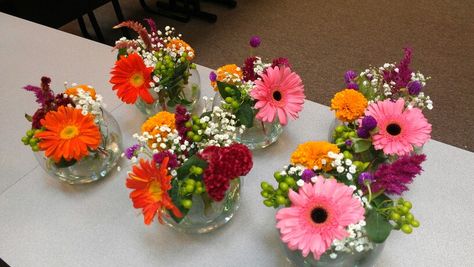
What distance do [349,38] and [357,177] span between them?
7.42 feet

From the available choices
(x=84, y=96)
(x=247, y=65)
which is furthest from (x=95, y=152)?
(x=247, y=65)

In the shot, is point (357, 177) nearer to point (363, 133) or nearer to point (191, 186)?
point (363, 133)

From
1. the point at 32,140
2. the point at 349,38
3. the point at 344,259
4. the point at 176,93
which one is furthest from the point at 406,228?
the point at 349,38

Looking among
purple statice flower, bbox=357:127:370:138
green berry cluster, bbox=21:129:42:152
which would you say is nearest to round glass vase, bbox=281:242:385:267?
purple statice flower, bbox=357:127:370:138

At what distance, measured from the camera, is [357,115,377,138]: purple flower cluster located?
2.52 ft

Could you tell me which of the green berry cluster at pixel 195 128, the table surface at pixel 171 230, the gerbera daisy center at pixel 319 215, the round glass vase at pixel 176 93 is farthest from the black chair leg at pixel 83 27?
the gerbera daisy center at pixel 319 215

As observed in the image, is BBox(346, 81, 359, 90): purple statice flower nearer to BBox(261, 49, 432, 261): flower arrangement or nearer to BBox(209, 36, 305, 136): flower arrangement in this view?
BBox(261, 49, 432, 261): flower arrangement

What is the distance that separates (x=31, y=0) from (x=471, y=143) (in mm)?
2635

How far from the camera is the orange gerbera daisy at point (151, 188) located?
0.68 meters

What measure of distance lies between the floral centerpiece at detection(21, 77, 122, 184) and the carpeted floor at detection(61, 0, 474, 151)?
159cm

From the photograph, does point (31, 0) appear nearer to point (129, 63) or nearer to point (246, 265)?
point (129, 63)

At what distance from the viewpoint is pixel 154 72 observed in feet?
3.12

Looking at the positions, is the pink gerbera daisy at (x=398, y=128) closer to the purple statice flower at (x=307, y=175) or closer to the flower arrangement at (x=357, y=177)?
the flower arrangement at (x=357, y=177)

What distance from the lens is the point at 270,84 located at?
0.86 m
